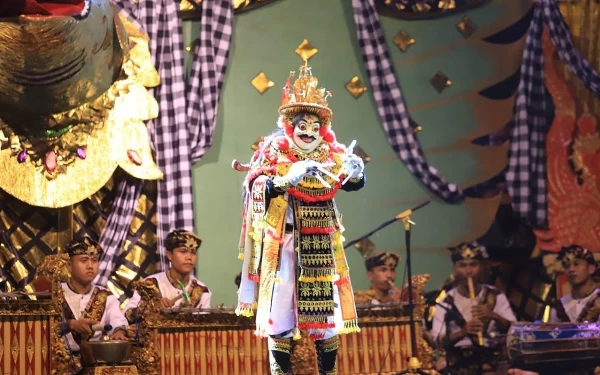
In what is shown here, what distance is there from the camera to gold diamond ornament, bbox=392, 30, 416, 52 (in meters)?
8.08

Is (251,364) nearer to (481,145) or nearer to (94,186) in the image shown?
(94,186)

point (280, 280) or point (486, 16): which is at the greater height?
point (486, 16)

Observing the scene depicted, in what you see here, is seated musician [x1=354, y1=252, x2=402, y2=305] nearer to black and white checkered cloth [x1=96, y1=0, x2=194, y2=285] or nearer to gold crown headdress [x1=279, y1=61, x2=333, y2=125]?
black and white checkered cloth [x1=96, y1=0, x2=194, y2=285]

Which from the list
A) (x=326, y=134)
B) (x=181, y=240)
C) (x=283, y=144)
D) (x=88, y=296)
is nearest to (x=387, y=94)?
(x=181, y=240)

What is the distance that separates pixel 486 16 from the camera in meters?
8.22

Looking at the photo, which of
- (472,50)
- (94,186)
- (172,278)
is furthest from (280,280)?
(472,50)

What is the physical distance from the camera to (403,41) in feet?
26.5

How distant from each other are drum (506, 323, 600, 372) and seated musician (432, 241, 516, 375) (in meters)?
0.81

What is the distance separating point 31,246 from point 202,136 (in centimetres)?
143

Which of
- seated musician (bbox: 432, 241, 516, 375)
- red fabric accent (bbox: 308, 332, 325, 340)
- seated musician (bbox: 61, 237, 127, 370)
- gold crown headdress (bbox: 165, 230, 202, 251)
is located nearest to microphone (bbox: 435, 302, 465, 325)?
seated musician (bbox: 432, 241, 516, 375)

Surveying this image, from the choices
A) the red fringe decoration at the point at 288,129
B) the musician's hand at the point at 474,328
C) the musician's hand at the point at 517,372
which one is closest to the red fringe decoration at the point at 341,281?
the red fringe decoration at the point at 288,129

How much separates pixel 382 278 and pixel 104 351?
2.25 meters

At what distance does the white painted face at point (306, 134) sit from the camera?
4.81 meters

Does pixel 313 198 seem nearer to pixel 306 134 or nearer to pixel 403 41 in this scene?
pixel 306 134
